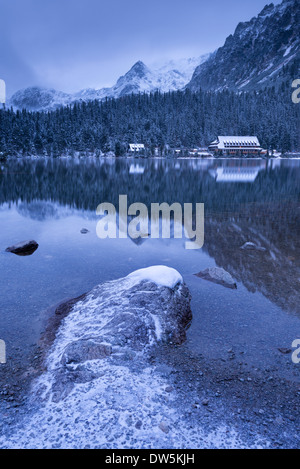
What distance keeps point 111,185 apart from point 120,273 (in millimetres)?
31145

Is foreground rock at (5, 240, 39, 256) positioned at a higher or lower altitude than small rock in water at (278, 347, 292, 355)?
higher

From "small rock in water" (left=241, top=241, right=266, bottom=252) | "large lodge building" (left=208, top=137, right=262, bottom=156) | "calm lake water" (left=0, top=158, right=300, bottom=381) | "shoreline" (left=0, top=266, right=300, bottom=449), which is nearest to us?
"shoreline" (left=0, top=266, right=300, bottom=449)

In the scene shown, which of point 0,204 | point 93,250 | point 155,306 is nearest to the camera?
point 155,306

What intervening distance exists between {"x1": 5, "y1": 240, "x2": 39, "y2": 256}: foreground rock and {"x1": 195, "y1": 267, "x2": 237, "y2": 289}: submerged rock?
29.9ft

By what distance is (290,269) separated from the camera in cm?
1338

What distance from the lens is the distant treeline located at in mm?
144000

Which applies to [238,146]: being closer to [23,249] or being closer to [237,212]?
[237,212]

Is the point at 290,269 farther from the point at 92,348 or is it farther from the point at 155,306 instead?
the point at 92,348

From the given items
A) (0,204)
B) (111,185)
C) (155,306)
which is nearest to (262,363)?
(155,306)

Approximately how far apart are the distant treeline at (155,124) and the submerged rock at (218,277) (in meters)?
130

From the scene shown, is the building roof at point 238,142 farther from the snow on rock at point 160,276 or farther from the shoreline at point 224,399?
the shoreline at point 224,399

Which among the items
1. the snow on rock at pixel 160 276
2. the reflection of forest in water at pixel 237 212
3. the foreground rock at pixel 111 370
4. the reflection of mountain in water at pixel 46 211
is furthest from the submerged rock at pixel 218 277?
the reflection of mountain in water at pixel 46 211

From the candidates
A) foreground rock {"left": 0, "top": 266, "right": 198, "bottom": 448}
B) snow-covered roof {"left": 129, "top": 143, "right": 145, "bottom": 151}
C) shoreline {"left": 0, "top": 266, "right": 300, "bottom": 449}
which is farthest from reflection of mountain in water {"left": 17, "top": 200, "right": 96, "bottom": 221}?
snow-covered roof {"left": 129, "top": 143, "right": 145, "bottom": 151}

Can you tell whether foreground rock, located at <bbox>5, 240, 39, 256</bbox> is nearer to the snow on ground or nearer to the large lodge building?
the snow on ground
